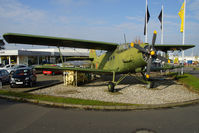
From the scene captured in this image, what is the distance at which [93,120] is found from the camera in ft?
17.6

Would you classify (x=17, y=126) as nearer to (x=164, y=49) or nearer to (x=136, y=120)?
(x=136, y=120)

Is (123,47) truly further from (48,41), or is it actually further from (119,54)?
(48,41)

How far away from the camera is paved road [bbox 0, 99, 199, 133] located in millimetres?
4605

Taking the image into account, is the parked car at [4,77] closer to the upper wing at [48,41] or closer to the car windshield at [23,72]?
the car windshield at [23,72]

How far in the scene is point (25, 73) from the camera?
525 inches

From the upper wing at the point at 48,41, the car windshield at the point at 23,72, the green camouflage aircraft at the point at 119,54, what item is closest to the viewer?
the upper wing at the point at 48,41

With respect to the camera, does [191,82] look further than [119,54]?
Yes

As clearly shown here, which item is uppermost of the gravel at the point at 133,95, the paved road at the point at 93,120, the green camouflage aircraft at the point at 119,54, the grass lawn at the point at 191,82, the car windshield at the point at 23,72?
the green camouflage aircraft at the point at 119,54

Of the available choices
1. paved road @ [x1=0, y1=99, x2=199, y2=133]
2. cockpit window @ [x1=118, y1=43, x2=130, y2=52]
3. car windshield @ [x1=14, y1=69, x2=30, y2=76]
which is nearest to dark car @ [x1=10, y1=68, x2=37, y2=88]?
car windshield @ [x1=14, y1=69, x2=30, y2=76]

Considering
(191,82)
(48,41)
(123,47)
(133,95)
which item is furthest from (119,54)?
(191,82)

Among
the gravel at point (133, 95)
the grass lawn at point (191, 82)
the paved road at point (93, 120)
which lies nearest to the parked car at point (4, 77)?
the gravel at point (133, 95)

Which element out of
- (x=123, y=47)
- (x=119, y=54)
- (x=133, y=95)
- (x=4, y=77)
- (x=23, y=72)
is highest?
(x=123, y=47)

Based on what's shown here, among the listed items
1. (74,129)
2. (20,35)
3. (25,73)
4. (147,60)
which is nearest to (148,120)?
(74,129)

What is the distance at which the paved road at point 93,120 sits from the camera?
4605 millimetres
